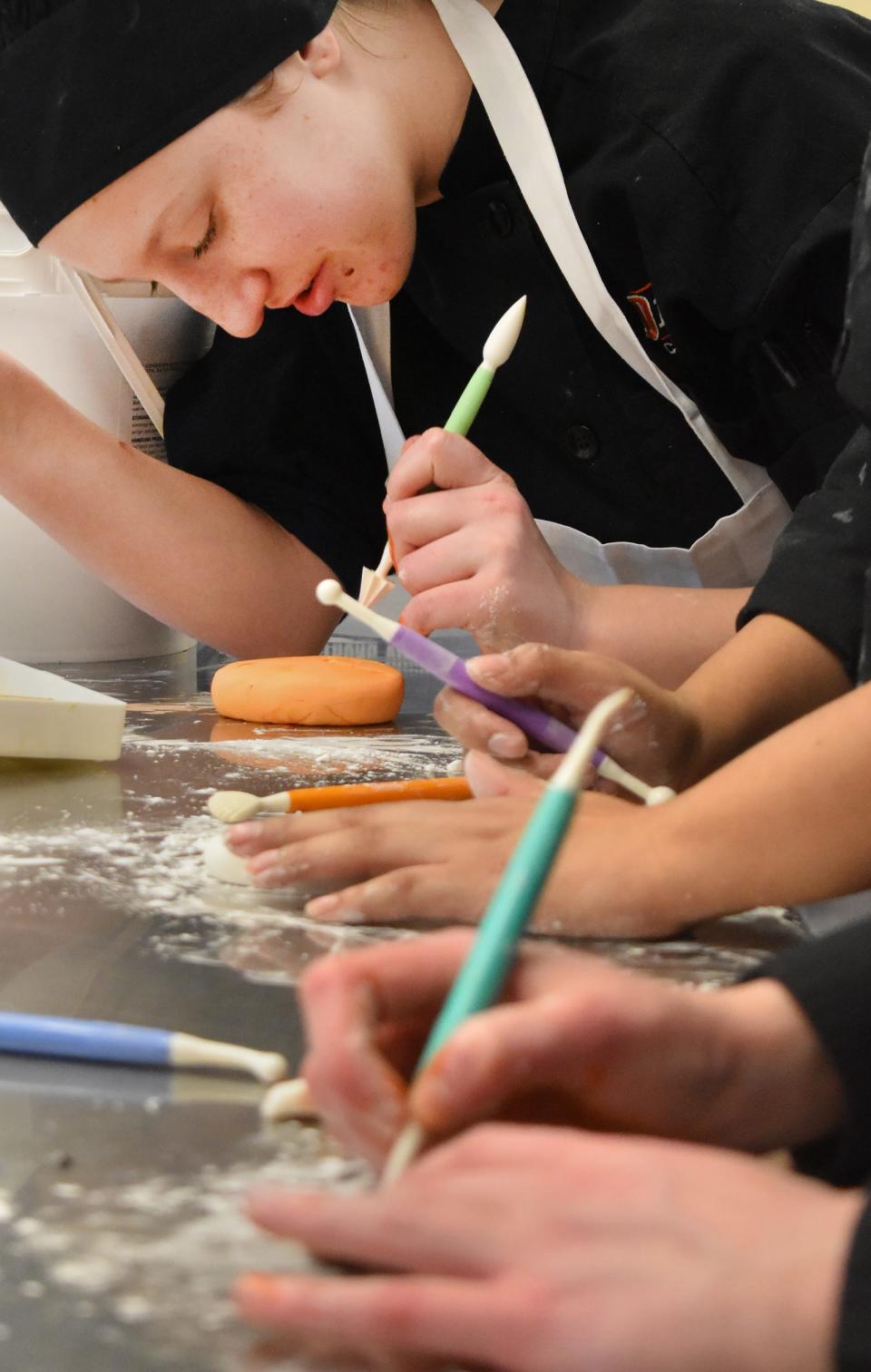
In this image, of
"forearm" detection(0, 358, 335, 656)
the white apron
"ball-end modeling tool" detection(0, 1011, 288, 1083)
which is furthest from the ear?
"ball-end modeling tool" detection(0, 1011, 288, 1083)

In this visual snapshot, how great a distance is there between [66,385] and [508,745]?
762 mm

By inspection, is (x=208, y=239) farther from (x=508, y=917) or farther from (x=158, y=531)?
(x=508, y=917)

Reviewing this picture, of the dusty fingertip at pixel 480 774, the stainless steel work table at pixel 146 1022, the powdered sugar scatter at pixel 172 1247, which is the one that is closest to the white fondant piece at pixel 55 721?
the stainless steel work table at pixel 146 1022

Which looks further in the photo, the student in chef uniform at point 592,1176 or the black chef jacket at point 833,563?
the black chef jacket at point 833,563

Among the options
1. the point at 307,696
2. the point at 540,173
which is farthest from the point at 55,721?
the point at 540,173

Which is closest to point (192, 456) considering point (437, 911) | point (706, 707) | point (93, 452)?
point (93, 452)

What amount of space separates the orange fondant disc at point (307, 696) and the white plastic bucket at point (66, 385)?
0.34 m

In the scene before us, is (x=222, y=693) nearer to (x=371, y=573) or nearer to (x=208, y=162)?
A: (x=371, y=573)

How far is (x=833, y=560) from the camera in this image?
30.2 inches

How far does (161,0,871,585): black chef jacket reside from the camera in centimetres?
97

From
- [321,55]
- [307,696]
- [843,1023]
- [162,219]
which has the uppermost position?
[321,55]

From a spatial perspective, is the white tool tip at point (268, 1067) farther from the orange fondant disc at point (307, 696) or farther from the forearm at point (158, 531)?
the forearm at point (158, 531)

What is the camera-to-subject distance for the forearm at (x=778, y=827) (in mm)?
547

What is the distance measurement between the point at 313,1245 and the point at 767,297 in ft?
2.55
